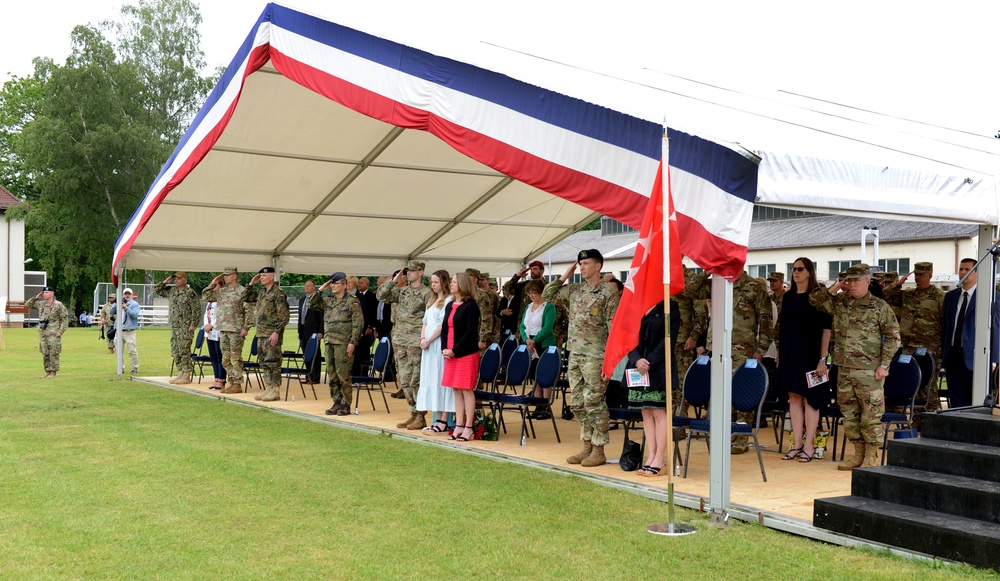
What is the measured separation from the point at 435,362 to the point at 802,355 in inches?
150

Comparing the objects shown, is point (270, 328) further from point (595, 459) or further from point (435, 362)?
point (595, 459)

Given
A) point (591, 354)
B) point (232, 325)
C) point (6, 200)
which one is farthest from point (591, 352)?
point (6, 200)

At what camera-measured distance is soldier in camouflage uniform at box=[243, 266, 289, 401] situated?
1345 centimetres

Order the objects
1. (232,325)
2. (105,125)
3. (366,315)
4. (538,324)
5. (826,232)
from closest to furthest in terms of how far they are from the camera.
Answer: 1. (538,324)
2. (232,325)
3. (366,315)
4. (826,232)
5. (105,125)

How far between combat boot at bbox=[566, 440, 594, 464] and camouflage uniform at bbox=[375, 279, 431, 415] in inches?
116

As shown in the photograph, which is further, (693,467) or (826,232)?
(826,232)

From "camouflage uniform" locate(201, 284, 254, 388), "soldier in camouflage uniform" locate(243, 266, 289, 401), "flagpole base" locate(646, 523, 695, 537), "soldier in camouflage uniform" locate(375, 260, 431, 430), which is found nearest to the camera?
"flagpole base" locate(646, 523, 695, 537)

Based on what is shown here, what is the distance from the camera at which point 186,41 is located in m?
44.8

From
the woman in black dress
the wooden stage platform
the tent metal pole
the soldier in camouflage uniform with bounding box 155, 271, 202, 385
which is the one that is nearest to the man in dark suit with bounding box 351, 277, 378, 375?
the soldier in camouflage uniform with bounding box 155, 271, 202, 385

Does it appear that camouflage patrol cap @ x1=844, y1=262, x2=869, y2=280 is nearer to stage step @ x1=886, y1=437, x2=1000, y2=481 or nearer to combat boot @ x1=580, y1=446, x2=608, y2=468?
stage step @ x1=886, y1=437, x2=1000, y2=481

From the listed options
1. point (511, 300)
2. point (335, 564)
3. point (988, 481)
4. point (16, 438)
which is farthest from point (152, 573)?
point (511, 300)

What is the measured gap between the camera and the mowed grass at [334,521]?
477 centimetres

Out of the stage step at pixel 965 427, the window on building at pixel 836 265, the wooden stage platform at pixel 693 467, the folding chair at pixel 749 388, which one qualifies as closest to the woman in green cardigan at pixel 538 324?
the wooden stage platform at pixel 693 467

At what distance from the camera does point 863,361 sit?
7406mm
